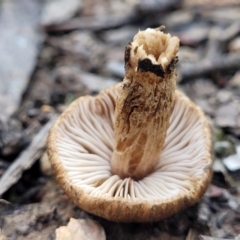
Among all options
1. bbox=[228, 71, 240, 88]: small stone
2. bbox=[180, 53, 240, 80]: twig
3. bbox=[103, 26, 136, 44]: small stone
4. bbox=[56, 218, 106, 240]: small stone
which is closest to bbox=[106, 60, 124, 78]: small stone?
bbox=[103, 26, 136, 44]: small stone

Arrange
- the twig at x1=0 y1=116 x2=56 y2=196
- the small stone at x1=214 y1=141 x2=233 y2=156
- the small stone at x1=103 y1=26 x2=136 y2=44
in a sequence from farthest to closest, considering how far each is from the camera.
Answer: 1. the small stone at x1=103 y1=26 x2=136 y2=44
2. the small stone at x1=214 y1=141 x2=233 y2=156
3. the twig at x1=0 y1=116 x2=56 y2=196

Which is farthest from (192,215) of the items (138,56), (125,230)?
(138,56)

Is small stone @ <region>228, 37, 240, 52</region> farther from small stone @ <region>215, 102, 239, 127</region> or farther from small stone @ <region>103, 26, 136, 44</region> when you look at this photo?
small stone @ <region>103, 26, 136, 44</region>

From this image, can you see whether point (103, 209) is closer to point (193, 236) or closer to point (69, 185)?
point (69, 185)

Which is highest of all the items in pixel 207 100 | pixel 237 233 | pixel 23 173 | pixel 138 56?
pixel 138 56

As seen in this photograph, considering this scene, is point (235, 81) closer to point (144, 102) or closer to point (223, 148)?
point (223, 148)

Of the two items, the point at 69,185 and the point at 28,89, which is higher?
the point at 28,89

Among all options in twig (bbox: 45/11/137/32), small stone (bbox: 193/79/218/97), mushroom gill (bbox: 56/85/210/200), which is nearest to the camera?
mushroom gill (bbox: 56/85/210/200)

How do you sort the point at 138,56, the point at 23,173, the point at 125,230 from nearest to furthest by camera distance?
the point at 138,56 < the point at 125,230 < the point at 23,173
